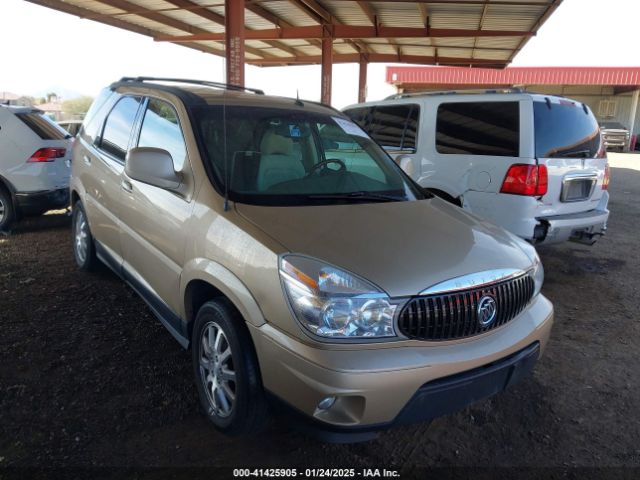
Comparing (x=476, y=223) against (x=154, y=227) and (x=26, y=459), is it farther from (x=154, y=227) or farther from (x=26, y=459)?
(x=26, y=459)

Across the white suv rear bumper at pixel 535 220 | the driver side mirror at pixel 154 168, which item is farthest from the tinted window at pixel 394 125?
the driver side mirror at pixel 154 168

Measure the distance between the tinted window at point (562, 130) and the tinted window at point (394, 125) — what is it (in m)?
1.55

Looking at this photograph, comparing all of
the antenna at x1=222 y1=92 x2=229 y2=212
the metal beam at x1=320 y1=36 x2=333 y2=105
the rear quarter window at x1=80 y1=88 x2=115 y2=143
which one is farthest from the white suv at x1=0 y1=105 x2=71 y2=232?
the metal beam at x1=320 y1=36 x2=333 y2=105

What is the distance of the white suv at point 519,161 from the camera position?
4.80m

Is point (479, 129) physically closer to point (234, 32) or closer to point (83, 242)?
point (83, 242)

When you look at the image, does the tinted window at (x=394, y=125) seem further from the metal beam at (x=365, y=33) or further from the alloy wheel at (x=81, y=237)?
the metal beam at (x=365, y=33)

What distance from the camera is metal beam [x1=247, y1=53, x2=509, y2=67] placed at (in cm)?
1986

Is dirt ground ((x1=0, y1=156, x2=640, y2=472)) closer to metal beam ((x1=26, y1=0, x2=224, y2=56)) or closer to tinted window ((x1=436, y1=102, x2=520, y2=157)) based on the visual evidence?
tinted window ((x1=436, y1=102, x2=520, y2=157))

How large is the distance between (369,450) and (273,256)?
3.95 ft

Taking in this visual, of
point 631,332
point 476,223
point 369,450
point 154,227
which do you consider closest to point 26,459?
point 154,227

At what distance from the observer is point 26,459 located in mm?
2346

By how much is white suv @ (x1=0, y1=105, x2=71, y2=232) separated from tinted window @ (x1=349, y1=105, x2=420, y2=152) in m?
4.34

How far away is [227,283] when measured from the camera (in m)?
2.35

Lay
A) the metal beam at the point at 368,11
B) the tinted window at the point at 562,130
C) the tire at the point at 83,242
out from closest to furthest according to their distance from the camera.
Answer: the tire at the point at 83,242 < the tinted window at the point at 562,130 < the metal beam at the point at 368,11
